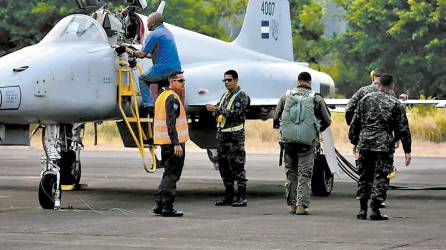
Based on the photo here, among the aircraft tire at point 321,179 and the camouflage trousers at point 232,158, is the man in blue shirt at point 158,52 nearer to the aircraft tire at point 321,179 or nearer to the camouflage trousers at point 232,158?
the camouflage trousers at point 232,158

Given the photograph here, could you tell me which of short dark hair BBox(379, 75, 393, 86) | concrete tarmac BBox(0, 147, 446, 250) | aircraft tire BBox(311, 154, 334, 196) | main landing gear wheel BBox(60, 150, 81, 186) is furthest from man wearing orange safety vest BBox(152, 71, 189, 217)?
main landing gear wheel BBox(60, 150, 81, 186)

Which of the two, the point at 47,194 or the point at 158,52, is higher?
the point at 158,52

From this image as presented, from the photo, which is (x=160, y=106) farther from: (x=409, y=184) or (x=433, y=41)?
(x=433, y=41)

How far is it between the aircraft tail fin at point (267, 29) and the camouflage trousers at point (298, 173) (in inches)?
298

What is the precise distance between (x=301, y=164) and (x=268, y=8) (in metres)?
8.96

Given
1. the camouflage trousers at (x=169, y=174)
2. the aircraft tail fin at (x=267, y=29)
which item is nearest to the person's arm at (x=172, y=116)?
the camouflage trousers at (x=169, y=174)

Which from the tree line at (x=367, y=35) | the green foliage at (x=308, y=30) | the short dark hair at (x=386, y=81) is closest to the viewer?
the short dark hair at (x=386, y=81)

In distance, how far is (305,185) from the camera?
55.2 ft

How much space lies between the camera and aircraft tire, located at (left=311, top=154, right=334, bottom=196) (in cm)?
2072

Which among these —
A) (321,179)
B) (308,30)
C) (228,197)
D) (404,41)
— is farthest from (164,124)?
(308,30)

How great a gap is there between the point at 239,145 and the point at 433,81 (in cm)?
5531

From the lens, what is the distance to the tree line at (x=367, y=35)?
70438 mm

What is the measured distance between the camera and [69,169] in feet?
71.7

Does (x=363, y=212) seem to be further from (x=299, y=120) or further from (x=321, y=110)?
(x=321, y=110)
